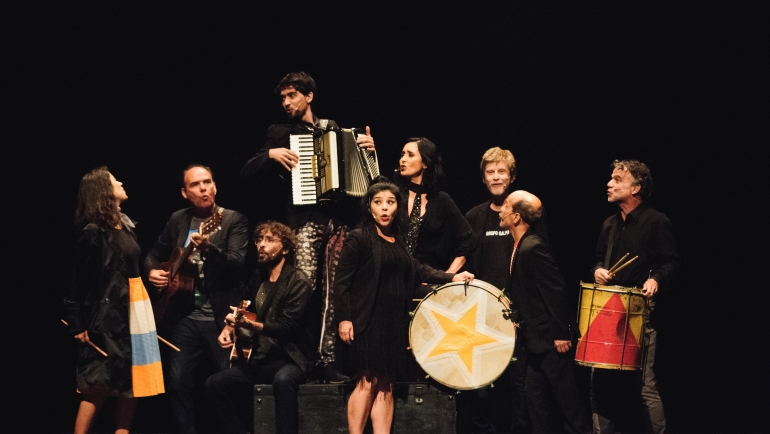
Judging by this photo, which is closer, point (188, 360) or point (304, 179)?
point (304, 179)

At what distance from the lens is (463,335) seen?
4.98 m

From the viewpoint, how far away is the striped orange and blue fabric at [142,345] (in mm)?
5102

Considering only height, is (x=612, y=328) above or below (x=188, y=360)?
above

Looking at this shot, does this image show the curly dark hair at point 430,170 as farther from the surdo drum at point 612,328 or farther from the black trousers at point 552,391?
the black trousers at point 552,391

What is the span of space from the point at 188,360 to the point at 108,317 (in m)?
0.61

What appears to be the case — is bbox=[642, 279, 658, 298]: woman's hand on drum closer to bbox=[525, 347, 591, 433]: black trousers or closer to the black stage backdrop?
bbox=[525, 347, 591, 433]: black trousers

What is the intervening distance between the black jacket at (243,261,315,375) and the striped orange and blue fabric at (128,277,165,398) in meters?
0.58

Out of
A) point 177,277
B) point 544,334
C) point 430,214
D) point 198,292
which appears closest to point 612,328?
point 544,334

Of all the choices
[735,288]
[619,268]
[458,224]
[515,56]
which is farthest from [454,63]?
[735,288]

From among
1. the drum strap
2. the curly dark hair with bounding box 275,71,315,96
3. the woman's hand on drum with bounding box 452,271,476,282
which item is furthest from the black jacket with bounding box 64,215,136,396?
the drum strap

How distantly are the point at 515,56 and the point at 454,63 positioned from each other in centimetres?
46

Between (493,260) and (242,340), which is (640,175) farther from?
(242,340)

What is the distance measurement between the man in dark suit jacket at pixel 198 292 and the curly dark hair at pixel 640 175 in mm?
2436

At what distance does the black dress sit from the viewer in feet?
16.0
